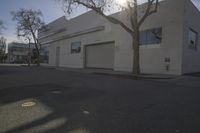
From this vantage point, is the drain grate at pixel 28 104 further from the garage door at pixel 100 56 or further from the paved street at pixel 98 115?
the garage door at pixel 100 56

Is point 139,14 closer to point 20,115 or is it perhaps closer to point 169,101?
point 169,101

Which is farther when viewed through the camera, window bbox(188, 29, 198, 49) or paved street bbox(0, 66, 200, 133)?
window bbox(188, 29, 198, 49)

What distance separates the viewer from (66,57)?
1321 inches

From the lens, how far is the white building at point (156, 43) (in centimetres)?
1686

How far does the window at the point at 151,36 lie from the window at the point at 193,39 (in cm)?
246

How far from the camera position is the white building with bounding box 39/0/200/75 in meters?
16.9

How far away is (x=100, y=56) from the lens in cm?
2586

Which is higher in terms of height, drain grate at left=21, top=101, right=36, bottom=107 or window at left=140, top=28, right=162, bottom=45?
window at left=140, top=28, right=162, bottom=45

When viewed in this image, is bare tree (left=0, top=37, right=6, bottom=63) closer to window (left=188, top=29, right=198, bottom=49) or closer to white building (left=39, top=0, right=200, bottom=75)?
white building (left=39, top=0, right=200, bottom=75)

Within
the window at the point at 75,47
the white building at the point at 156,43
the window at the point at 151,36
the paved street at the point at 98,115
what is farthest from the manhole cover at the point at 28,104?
the window at the point at 75,47

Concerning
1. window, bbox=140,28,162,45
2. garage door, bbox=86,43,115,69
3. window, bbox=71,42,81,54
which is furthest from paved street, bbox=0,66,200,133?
window, bbox=71,42,81,54

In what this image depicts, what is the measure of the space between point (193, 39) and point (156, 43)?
343 cm

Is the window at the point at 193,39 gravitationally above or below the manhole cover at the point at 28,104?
above

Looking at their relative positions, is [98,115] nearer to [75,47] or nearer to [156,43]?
[156,43]
